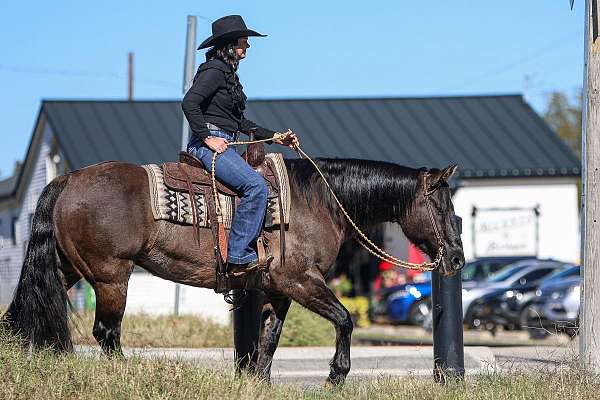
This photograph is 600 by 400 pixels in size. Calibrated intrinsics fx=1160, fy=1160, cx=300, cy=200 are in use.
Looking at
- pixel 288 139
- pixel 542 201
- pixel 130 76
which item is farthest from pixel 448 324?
pixel 130 76

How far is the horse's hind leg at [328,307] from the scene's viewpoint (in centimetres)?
913

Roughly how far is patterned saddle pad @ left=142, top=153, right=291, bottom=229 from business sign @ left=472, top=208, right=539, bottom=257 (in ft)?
90.4

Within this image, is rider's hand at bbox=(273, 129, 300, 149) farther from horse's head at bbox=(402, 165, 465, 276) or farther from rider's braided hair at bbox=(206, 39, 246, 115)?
horse's head at bbox=(402, 165, 465, 276)

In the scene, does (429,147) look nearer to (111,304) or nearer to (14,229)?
(14,229)

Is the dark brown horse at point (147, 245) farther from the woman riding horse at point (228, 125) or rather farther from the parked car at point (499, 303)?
the parked car at point (499, 303)

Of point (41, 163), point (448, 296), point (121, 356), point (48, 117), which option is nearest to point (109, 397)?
point (121, 356)

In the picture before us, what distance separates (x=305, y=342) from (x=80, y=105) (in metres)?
22.2

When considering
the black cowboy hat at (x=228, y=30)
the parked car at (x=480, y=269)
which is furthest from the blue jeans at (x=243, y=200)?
the parked car at (x=480, y=269)

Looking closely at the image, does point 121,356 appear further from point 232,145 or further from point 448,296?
point 448,296

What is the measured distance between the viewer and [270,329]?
31.7 feet

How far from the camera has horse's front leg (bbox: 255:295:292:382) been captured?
9.58 metres

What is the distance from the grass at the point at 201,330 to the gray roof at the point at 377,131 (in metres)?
17.7

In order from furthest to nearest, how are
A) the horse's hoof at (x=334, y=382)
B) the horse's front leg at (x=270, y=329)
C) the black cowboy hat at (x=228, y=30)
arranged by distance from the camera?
the horse's front leg at (x=270, y=329), the black cowboy hat at (x=228, y=30), the horse's hoof at (x=334, y=382)

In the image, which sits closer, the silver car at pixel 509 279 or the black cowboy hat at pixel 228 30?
the black cowboy hat at pixel 228 30
